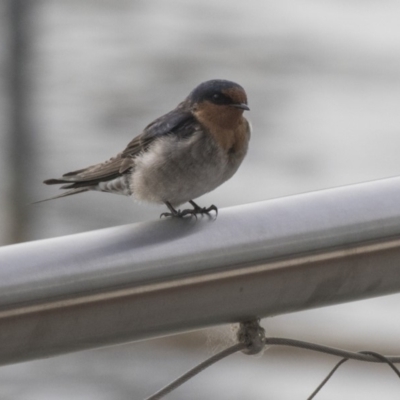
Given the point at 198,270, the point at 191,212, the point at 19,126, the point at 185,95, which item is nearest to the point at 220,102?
the point at 191,212

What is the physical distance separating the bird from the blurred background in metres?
3.51

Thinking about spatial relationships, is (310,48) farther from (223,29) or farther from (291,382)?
(291,382)

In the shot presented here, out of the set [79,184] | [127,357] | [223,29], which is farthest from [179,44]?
[79,184]

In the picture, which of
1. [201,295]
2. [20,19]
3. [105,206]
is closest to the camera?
[201,295]

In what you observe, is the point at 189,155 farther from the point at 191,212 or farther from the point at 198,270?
the point at 198,270

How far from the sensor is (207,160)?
7.00ft

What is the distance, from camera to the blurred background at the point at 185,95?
639 cm

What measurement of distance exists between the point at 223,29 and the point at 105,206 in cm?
271

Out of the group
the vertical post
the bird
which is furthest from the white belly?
the vertical post

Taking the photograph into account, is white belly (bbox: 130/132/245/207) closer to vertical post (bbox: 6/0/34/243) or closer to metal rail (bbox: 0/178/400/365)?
metal rail (bbox: 0/178/400/365)

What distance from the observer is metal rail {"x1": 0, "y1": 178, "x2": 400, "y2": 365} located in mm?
1047

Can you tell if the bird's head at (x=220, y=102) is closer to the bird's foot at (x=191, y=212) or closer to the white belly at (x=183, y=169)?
the white belly at (x=183, y=169)

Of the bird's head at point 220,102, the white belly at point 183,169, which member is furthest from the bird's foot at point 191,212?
the bird's head at point 220,102

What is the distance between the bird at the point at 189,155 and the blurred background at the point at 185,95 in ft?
11.5
